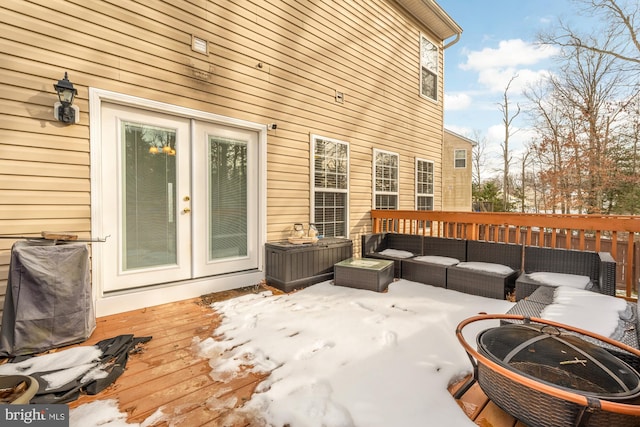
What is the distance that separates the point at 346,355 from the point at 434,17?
302 inches

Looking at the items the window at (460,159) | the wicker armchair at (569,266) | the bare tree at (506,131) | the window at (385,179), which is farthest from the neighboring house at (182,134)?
the bare tree at (506,131)

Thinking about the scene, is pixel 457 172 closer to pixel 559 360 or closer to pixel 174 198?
pixel 174 198

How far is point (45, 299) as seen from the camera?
2.20 m

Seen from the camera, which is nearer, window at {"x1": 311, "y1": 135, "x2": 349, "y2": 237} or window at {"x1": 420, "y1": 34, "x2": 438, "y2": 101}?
window at {"x1": 311, "y1": 135, "x2": 349, "y2": 237}

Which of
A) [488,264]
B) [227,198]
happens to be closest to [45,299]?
[227,198]

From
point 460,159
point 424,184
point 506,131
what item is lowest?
point 424,184

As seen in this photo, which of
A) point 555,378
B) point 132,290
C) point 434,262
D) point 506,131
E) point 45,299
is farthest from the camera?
point 506,131

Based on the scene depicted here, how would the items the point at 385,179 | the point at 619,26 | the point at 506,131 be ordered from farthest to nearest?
1. the point at 506,131
2. the point at 619,26
3. the point at 385,179

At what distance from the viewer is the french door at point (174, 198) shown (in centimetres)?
297

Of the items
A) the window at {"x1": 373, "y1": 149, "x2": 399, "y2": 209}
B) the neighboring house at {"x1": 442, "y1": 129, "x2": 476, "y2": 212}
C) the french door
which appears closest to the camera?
the french door

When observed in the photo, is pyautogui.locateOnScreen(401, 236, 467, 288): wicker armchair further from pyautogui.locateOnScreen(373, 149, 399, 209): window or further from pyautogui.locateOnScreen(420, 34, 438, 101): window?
pyautogui.locateOnScreen(420, 34, 438, 101): window

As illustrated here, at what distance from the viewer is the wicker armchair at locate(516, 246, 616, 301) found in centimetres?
277

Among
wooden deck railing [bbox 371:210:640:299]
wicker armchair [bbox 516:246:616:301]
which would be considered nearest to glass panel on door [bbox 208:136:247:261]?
wooden deck railing [bbox 371:210:640:299]

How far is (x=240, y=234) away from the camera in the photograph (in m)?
3.89
